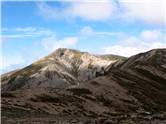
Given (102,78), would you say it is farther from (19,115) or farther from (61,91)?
(19,115)

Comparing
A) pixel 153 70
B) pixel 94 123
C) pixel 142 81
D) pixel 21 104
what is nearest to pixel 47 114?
pixel 21 104

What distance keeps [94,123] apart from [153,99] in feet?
232

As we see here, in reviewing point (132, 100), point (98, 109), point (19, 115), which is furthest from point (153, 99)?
point (19, 115)

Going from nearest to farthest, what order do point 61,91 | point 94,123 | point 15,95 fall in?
point 94,123, point 15,95, point 61,91

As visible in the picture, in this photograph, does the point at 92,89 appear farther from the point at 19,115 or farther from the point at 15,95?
the point at 19,115

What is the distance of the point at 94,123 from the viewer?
6500cm

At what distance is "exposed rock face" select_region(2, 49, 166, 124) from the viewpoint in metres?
86.8

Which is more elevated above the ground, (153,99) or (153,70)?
(153,70)

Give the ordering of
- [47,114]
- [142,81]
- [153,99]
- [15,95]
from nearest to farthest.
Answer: [47,114] < [15,95] < [153,99] < [142,81]

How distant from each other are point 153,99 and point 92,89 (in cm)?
2327

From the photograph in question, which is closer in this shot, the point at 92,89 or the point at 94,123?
the point at 94,123

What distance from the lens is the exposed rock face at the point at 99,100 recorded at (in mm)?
86812

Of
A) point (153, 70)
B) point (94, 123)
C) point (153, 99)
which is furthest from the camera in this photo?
point (153, 70)

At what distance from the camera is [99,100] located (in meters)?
116
